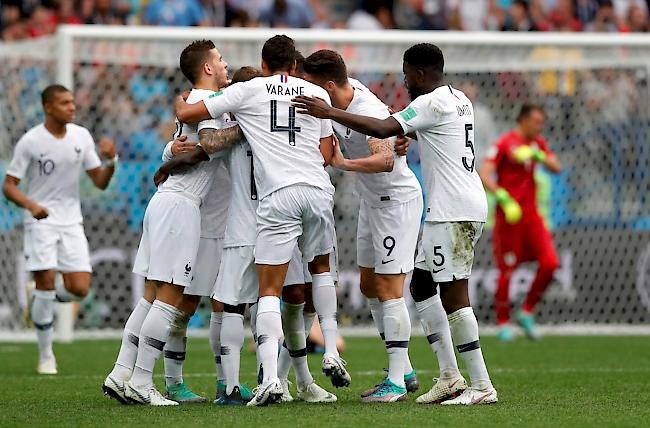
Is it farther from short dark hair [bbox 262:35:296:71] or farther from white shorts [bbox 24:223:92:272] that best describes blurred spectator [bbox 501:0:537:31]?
short dark hair [bbox 262:35:296:71]

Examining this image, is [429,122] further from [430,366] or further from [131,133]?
[131,133]

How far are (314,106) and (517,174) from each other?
735 cm

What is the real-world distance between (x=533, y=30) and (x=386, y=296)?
12.1 meters

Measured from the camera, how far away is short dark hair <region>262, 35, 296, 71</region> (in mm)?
7746

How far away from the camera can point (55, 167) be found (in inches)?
451

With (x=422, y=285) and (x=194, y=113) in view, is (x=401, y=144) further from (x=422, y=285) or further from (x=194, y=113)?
(x=194, y=113)

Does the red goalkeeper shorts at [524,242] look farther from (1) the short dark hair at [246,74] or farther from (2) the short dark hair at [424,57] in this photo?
(2) the short dark hair at [424,57]

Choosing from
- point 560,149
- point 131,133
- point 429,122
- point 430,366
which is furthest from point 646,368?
point 131,133

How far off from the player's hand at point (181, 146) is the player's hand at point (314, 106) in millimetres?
878

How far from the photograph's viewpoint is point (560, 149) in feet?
54.2

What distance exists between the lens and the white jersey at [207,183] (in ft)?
26.4

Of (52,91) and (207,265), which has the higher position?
(52,91)

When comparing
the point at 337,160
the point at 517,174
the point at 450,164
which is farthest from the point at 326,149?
the point at 517,174

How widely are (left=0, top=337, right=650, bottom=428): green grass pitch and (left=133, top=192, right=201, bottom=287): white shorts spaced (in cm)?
86
